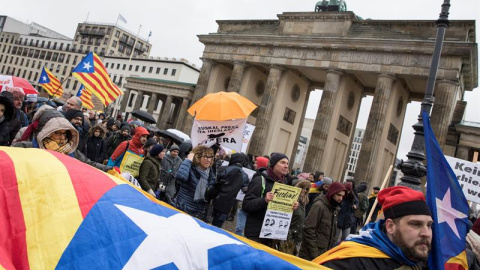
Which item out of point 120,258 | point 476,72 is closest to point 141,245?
point 120,258

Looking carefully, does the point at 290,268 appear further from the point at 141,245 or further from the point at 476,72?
the point at 476,72

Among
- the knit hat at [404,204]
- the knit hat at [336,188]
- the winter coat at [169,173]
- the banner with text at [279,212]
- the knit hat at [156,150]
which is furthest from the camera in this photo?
the winter coat at [169,173]

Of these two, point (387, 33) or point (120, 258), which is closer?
point (120, 258)

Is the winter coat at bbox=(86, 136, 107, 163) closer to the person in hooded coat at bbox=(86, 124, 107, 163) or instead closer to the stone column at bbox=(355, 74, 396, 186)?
the person in hooded coat at bbox=(86, 124, 107, 163)

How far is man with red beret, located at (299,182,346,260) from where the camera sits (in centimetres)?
562

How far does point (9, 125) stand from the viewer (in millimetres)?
6031

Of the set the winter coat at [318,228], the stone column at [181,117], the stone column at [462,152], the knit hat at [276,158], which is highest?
the stone column at [462,152]

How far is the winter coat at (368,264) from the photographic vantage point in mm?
2445

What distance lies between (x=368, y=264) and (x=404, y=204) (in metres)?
0.52

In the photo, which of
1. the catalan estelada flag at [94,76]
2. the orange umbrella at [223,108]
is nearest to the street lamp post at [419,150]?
the orange umbrella at [223,108]

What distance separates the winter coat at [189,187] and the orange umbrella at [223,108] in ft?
5.39

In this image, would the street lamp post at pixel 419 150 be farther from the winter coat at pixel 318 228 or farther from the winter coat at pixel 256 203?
the winter coat at pixel 256 203

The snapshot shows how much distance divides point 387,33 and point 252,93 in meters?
13.8

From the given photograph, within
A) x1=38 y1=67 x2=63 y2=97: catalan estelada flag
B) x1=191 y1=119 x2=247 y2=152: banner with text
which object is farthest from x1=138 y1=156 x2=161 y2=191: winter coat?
x1=38 y1=67 x2=63 y2=97: catalan estelada flag
